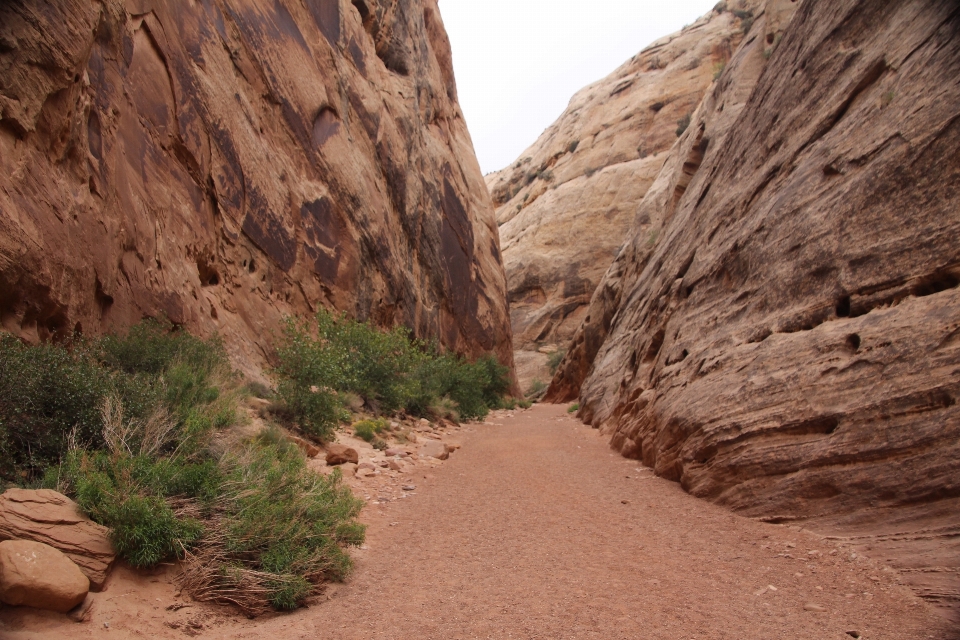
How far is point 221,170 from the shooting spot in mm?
11383

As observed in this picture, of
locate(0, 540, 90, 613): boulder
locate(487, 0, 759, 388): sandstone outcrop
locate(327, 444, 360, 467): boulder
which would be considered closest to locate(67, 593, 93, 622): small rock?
locate(0, 540, 90, 613): boulder

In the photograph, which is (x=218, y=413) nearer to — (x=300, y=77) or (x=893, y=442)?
(x=893, y=442)

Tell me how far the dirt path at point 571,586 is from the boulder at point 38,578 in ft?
0.31

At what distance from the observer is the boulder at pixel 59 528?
346cm

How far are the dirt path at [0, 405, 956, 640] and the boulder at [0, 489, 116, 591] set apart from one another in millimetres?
193

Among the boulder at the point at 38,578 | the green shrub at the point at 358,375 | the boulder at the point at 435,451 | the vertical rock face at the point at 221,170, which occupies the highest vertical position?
the vertical rock face at the point at 221,170

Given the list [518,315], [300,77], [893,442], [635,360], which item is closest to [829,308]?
[893,442]

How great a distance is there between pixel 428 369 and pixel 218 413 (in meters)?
10.5

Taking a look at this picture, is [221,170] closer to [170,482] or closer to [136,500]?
[170,482]

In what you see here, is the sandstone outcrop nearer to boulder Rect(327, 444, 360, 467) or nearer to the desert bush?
boulder Rect(327, 444, 360, 467)

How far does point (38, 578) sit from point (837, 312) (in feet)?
24.4

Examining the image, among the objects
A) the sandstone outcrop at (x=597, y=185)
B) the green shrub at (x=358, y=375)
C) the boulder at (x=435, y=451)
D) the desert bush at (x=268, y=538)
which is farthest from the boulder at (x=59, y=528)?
the sandstone outcrop at (x=597, y=185)

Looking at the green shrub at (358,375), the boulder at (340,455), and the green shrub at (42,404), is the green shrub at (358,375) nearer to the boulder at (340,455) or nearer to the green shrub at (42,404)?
the boulder at (340,455)

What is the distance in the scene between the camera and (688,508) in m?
6.52
